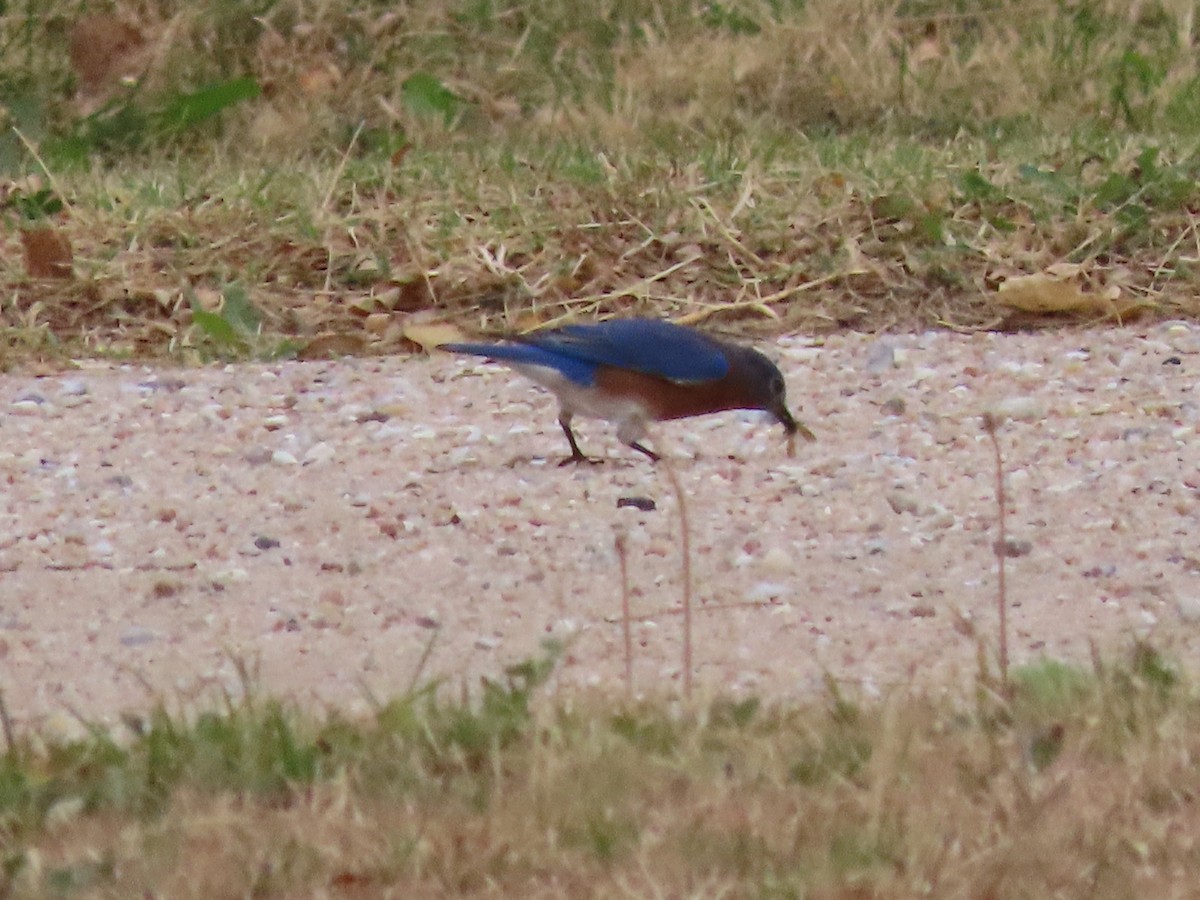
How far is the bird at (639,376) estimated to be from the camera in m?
4.95

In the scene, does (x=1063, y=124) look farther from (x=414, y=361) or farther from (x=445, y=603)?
(x=445, y=603)

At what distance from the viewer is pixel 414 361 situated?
5.96m

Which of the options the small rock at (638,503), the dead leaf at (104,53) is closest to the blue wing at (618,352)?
the small rock at (638,503)

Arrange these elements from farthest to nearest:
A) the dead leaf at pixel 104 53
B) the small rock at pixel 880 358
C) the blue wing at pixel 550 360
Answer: the dead leaf at pixel 104 53 → the small rock at pixel 880 358 → the blue wing at pixel 550 360

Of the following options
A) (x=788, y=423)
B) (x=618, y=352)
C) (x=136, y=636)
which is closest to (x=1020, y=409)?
(x=788, y=423)

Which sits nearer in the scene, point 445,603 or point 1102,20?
point 445,603

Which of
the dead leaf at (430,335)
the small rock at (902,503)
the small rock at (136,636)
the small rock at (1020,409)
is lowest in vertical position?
the dead leaf at (430,335)

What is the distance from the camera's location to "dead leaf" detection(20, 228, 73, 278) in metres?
6.52

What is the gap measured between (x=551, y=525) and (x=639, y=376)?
72 cm

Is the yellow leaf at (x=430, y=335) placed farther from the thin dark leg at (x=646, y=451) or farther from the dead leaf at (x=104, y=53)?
the dead leaf at (x=104, y=53)

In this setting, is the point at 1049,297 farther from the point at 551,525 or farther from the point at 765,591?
the point at 765,591

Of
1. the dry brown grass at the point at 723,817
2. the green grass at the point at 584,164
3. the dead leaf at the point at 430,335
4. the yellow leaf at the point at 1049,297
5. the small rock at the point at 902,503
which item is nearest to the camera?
the dry brown grass at the point at 723,817

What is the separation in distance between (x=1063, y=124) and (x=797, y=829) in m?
6.11

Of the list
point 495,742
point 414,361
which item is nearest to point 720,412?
point 414,361
